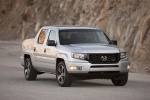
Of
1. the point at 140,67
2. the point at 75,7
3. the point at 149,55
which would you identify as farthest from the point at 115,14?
the point at 75,7

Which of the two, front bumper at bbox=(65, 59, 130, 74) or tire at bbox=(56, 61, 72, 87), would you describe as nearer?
front bumper at bbox=(65, 59, 130, 74)

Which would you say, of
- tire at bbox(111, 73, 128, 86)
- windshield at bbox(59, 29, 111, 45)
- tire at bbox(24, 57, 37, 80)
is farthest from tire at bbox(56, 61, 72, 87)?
tire at bbox(24, 57, 37, 80)

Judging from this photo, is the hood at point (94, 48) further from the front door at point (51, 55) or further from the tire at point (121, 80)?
the tire at point (121, 80)

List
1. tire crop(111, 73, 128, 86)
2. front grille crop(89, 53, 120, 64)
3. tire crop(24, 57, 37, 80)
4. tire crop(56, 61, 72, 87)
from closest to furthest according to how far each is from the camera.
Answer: front grille crop(89, 53, 120, 64)
tire crop(56, 61, 72, 87)
tire crop(111, 73, 128, 86)
tire crop(24, 57, 37, 80)

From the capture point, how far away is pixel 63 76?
1485 centimetres

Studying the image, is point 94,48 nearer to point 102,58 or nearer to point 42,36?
point 102,58

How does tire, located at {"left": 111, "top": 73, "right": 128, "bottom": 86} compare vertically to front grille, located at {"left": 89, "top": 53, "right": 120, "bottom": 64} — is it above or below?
below

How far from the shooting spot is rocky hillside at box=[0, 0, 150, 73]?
27328 mm

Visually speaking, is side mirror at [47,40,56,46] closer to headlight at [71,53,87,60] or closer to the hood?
the hood

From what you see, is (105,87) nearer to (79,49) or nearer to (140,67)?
(79,49)

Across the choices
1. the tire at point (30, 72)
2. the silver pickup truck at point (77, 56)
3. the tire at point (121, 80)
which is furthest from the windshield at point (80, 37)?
the tire at point (30, 72)

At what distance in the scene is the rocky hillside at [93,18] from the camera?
2733cm

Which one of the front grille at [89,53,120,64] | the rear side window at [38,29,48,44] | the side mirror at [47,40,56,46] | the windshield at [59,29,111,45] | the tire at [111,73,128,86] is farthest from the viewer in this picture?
the rear side window at [38,29,48,44]

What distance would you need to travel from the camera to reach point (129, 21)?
32688 mm
